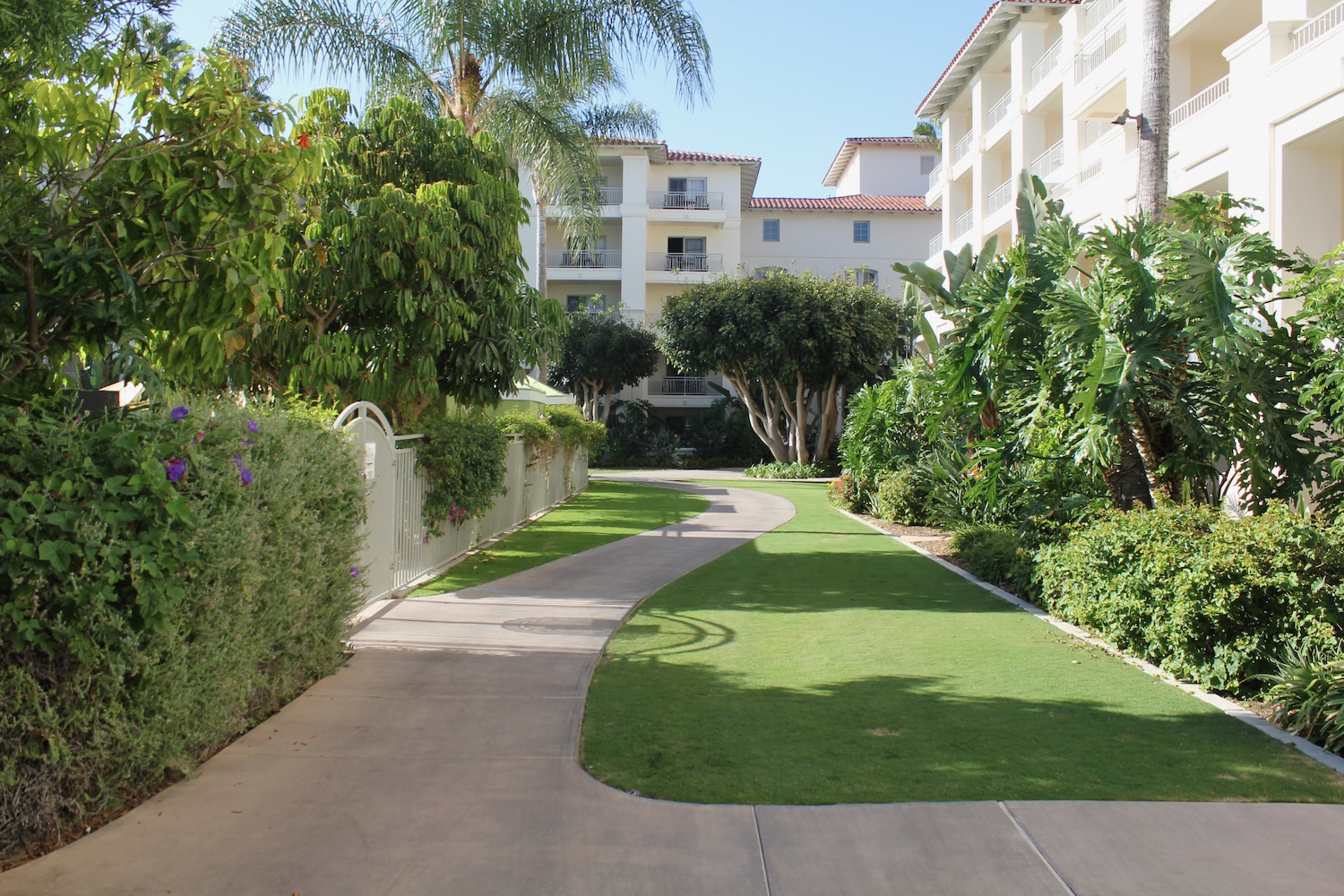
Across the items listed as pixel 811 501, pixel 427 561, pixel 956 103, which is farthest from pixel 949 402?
pixel 956 103

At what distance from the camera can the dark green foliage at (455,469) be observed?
11.9 metres

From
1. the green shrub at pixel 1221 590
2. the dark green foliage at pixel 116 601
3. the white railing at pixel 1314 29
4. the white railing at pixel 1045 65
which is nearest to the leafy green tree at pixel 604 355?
the white railing at pixel 1045 65

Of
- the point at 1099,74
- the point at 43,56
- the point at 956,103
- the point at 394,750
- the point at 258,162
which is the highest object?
the point at 956,103

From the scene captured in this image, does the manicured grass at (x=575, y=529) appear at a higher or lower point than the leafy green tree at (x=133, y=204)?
Result: lower

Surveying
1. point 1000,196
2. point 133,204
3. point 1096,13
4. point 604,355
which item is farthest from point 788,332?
point 133,204

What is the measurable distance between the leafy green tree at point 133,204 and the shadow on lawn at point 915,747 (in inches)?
132

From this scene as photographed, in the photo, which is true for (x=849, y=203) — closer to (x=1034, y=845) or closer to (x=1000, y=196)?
(x=1000, y=196)

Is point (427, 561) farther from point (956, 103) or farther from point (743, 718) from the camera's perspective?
point (956, 103)

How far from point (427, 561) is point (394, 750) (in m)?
6.58

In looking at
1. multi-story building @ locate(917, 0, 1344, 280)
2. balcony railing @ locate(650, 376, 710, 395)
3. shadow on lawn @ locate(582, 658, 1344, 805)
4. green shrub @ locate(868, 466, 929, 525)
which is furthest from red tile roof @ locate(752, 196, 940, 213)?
shadow on lawn @ locate(582, 658, 1344, 805)

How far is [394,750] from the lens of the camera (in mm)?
5801

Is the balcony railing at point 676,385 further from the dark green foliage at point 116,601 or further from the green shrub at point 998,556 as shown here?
the dark green foliage at point 116,601

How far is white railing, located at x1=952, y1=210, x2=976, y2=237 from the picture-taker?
3353 cm

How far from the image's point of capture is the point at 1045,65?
28.5m
